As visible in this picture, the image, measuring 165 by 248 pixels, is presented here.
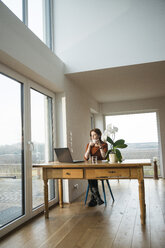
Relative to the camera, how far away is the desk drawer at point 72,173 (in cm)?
279

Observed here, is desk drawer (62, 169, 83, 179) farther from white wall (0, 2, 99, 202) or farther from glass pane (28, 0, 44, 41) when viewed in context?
glass pane (28, 0, 44, 41)

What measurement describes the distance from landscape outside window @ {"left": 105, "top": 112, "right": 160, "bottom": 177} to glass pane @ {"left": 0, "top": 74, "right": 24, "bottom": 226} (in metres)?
4.43

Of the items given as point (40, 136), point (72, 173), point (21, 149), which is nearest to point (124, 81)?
point (40, 136)

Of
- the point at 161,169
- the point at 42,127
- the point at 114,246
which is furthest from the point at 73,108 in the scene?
the point at 161,169

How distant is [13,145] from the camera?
2.71 m

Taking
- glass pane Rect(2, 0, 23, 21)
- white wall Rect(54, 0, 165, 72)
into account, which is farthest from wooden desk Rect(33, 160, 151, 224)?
glass pane Rect(2, 0, 23, 21)

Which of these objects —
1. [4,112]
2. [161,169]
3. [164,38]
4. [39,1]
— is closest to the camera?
[4,112]

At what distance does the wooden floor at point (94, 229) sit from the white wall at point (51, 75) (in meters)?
0.78

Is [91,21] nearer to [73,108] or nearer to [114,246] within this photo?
[73,108]

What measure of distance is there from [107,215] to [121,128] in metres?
4.06

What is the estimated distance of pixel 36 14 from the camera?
143 inches

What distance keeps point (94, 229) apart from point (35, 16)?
10.4ft

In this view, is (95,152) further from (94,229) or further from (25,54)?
(25,54)

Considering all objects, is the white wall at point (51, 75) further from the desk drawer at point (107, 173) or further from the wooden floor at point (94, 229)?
the desk drawer at point (107, 173)
